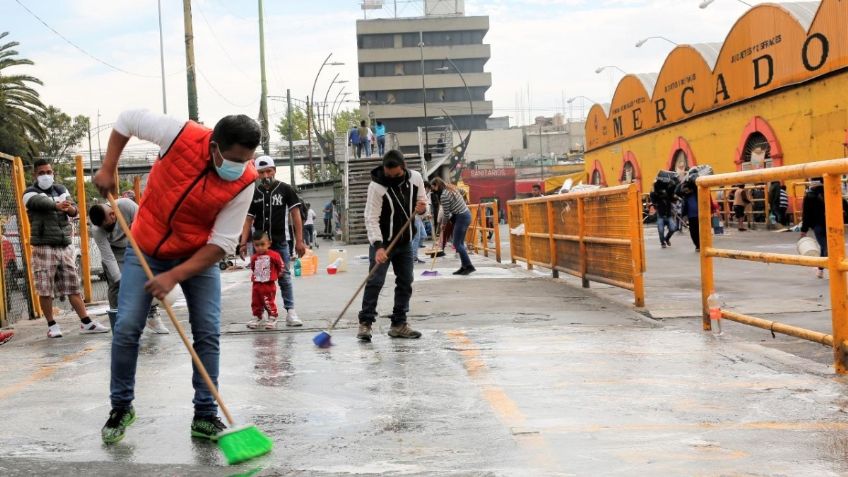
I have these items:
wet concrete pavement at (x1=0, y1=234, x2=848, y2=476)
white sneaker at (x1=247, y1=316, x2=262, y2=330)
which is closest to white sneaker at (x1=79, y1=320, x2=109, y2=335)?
wet concrete pavement at (x1=0, y1=234, x2=848, y2=476)

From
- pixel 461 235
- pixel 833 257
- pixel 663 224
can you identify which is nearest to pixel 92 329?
pixel 833 257

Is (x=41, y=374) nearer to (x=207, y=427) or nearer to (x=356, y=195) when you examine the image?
(x=207, y=427)

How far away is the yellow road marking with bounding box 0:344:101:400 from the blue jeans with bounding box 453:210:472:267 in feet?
26.2

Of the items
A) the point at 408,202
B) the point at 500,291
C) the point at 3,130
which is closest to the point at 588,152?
the point at 3,130

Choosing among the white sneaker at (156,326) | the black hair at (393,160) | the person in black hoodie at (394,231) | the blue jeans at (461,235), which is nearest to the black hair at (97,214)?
the white sneaker at (156,326)

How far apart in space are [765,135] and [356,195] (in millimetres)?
15398

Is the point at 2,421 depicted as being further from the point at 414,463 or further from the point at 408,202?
the point at 408,202

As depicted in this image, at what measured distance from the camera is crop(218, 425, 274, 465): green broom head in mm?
3953

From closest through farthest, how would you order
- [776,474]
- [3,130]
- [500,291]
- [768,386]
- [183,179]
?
[776,474] → [183,179] → [768,386] → [500,291] → [3,130]

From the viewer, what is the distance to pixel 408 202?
26.1 feet

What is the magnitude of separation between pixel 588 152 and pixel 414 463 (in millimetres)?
47188

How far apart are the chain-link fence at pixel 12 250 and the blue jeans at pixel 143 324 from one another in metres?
6.43

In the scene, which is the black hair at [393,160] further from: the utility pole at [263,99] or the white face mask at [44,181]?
the utility pole at [263,99]

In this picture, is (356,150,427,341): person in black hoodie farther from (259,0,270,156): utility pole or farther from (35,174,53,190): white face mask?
(259,0,270,156): utility pole
